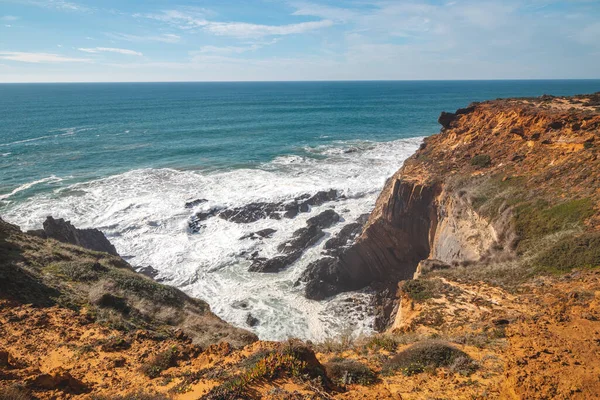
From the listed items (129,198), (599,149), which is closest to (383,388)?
(599,149)

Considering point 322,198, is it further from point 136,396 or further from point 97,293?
point 136,396

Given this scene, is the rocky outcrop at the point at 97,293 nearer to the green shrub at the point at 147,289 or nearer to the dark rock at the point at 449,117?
the green shrub at the point at 147,289

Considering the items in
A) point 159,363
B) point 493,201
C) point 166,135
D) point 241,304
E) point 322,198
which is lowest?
point 241,304

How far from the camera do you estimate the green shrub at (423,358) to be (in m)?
9.12

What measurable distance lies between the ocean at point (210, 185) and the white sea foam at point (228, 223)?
0.11 metres

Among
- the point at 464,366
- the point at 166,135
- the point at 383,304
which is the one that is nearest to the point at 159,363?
the point at 464,366

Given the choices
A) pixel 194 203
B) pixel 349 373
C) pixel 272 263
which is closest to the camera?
pixel 349 373

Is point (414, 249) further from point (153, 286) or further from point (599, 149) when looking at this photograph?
point (153, 286)

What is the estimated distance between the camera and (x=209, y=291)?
2470 cm

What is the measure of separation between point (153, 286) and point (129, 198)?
25231mm

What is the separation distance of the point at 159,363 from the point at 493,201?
18.4m

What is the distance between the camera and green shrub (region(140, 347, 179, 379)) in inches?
360

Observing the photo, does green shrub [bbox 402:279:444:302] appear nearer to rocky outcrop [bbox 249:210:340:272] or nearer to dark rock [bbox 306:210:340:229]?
rocky outcrop [bbox 249:210:340:272]

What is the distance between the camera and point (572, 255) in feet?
45.8
